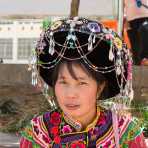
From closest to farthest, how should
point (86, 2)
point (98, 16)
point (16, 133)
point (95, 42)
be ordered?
point (95, 42)
point (16, 133)
point (98, 16)
point (86, 2)

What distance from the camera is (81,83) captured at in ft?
8.08

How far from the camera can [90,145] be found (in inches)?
97.0

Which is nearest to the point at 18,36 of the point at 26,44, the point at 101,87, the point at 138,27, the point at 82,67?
the point at 26,44

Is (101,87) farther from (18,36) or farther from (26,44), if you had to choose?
(18,36)

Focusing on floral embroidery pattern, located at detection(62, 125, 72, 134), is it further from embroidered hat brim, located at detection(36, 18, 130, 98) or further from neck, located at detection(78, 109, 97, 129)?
embroidered hat brim, located at detection(36, 18, 130, 98)

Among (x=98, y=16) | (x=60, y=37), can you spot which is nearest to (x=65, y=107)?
(x=60, y=37)

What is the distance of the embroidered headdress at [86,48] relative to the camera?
2432 mm

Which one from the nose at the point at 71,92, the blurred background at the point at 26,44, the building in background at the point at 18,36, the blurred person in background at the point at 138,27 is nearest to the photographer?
the nose at the point at 71,92

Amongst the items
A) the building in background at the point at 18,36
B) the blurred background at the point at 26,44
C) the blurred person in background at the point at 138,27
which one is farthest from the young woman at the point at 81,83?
the building in background at the point at 18,36

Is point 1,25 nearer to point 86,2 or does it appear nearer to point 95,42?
point 86,2

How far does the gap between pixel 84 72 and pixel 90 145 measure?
1.03ft

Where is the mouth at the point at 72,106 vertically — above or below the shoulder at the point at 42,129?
above

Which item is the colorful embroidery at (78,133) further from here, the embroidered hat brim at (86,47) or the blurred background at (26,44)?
the blurred background at (26,44)

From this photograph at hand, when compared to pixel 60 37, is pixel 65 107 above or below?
below
